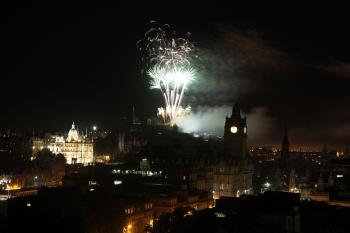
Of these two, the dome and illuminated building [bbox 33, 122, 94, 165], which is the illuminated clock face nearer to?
illuminated building [bbox 33, 122, 94, 165]

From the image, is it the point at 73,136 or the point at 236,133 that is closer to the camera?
the point at 236,133

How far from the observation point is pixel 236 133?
96938mm

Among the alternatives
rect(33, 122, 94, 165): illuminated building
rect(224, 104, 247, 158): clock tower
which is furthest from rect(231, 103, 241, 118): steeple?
rect(33, 122, 94, 165): illuminated building

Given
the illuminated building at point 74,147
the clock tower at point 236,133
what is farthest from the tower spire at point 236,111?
the illuminated building at point 74,147

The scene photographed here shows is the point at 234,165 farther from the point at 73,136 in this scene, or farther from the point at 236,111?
the point at 73,136

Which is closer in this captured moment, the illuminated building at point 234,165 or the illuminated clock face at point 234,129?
the illuminated building at point 234,165

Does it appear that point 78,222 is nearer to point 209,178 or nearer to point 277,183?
point 209,178

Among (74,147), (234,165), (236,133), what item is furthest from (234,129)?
(74,147)

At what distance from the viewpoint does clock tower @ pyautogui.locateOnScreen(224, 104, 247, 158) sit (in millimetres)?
96438

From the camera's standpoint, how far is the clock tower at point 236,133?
96438 mm

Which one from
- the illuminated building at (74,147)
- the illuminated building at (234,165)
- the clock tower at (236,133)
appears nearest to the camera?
the illuminated building at (234,165)

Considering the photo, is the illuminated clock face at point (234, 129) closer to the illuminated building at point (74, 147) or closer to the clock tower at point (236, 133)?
the clock tower at point (236, 133)

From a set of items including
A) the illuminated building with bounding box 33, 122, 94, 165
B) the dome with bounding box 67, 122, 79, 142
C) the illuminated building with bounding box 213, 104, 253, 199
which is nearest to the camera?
the illuminated building with bounding box 213, 104, 253, 199

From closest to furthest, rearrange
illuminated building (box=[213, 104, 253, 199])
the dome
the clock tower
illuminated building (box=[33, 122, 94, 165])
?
illuminated building (box=[213, 104, 253, 199]) → the clock tower → illuminated building (box=[33, 122, 94, 165]) → the dome
